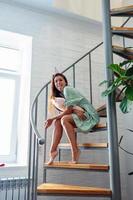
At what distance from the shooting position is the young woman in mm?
2082

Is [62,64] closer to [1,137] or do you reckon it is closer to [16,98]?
[16,98]

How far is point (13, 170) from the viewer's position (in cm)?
255

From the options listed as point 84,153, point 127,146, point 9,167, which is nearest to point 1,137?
point 9,167

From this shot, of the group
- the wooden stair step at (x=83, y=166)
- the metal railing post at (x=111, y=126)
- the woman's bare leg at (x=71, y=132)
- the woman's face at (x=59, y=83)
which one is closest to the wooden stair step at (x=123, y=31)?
the metal railing post at (x=111, y=126)

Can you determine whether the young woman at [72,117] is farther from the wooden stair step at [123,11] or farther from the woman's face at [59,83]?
the wooden stair step at [123,11]

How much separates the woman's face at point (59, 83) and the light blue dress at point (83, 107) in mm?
178

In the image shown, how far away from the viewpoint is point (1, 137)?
111 inches

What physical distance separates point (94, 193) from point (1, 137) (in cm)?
149

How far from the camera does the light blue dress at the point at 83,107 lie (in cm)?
208

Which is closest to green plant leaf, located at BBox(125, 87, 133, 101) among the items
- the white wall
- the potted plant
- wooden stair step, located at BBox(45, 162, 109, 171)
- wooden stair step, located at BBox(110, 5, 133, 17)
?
the potted plant

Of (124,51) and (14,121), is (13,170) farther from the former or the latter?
(124,51)

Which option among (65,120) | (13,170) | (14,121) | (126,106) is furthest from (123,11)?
(13,170)

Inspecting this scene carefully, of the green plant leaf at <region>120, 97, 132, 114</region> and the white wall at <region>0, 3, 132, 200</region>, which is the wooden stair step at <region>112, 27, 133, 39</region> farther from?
the white wall at <region>0, 3, 132, 200</region>

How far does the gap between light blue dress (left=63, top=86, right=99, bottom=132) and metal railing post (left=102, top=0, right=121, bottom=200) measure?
0.23 metres
